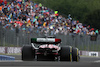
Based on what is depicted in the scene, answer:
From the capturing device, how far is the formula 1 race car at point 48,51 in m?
7.98

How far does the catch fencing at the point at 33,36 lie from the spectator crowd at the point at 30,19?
21.7 inches

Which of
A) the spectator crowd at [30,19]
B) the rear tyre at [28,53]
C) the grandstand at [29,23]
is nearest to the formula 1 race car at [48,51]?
the rear tyre at [28,53]

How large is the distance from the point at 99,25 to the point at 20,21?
19734 millimetres

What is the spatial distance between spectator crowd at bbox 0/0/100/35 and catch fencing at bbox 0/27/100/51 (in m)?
0.55

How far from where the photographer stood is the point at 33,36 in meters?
24.6

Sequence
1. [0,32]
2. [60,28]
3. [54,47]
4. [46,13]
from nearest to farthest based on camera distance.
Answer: [54,47]
[0,32]
[60,28]
[46,13]

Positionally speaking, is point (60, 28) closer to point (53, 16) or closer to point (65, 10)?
point (53, 16)

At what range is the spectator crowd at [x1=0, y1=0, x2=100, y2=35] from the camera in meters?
26.3

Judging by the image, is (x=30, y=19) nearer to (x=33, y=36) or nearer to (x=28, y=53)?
(x=33, y=36)

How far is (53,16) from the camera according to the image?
30062 millimetres

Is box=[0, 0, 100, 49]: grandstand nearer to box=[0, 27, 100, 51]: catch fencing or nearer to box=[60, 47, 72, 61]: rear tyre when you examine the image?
box=[0, 27, 100, 51]: catch fencing

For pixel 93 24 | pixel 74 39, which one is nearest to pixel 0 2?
pixel 74 39

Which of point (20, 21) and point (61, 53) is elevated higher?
point (20, 21)

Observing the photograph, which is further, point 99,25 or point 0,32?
point 99,25
